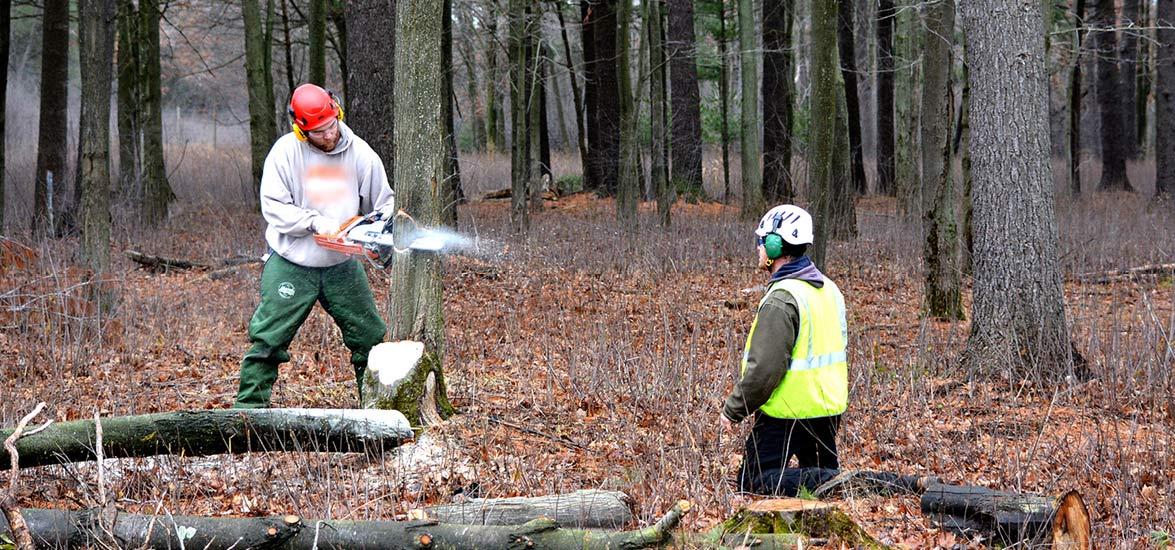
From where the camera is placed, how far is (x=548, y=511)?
4184 mm

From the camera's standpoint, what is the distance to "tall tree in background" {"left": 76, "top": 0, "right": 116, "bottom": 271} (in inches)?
324

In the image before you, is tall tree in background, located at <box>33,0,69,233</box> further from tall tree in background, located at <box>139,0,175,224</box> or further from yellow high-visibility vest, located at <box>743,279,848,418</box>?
yellow high-visibility vest, located at <box>743,279,848,418</box>

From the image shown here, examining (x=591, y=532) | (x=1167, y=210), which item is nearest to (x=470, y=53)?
(x=1167, y=210)

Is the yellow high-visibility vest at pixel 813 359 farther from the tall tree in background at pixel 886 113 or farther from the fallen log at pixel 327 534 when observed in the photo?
the tall tree in background at pixel 886 113

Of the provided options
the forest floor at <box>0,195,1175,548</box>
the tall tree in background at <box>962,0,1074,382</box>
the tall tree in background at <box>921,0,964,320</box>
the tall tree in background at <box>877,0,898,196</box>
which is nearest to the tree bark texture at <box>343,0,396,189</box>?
the forest floor at <box>0,195,1175,548</box>

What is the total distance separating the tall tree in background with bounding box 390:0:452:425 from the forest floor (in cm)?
59

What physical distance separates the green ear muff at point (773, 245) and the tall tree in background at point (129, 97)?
13.3m

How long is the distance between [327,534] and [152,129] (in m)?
14.4

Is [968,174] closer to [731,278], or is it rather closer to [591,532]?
[731,278]

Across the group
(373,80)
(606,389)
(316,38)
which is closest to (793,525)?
(606,389)

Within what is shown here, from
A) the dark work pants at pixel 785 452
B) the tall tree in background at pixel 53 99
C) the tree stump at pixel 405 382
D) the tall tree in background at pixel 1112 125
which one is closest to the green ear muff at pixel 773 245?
the dark work pants at pixel 785 452

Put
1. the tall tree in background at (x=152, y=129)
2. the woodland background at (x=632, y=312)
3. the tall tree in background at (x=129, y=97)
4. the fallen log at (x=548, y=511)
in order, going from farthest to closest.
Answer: the tall tree in background at (x=129, y=97) → the tall tree in background at (x=152, y=129) → the woodland background at (x=632, y=312) → the fallen log at (x=548, y=511)

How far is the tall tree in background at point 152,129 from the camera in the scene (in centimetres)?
1564

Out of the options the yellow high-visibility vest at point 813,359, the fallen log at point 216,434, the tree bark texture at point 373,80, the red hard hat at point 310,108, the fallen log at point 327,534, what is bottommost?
the fallen log at point 327,534
